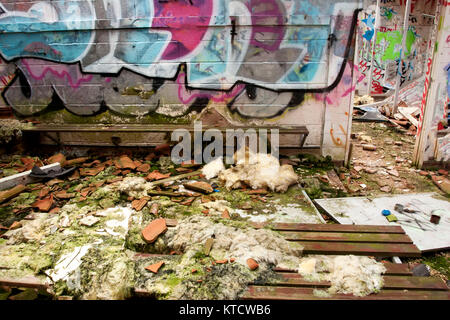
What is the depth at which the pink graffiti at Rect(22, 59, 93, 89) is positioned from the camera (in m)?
5.37

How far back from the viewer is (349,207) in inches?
154

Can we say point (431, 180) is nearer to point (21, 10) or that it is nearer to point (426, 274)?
point (426, 274)

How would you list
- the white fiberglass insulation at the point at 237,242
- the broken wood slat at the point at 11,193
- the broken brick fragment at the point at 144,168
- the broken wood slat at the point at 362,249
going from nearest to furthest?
the white fiberglass insulation at the point at 237,242
the broken wood slat at the point at 362,249
the broken wood slat at the point at 11,193
the broken brick fragment at the point at 144,168

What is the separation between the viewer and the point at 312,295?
241 cm

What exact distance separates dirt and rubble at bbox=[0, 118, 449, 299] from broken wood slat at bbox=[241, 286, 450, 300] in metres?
0.08

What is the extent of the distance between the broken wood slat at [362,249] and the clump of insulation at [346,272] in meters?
0.08

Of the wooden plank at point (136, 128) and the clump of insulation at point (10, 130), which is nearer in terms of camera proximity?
the wooden plank at point (136, 128)

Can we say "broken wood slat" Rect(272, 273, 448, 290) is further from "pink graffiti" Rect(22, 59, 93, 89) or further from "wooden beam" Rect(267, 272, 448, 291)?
"pink graffiti" Rect(22, 59, 93, 89)

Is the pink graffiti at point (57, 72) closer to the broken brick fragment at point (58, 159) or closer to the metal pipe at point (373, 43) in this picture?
the broken brick fragment at point (58, 159)

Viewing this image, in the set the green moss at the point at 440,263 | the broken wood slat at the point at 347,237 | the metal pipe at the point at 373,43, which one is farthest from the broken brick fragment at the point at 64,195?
the metal pipe at the point at 373,43

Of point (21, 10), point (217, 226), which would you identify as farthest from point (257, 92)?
point (21, 10)

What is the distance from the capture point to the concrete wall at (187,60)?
4.74m

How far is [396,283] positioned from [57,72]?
5932 millimetres
